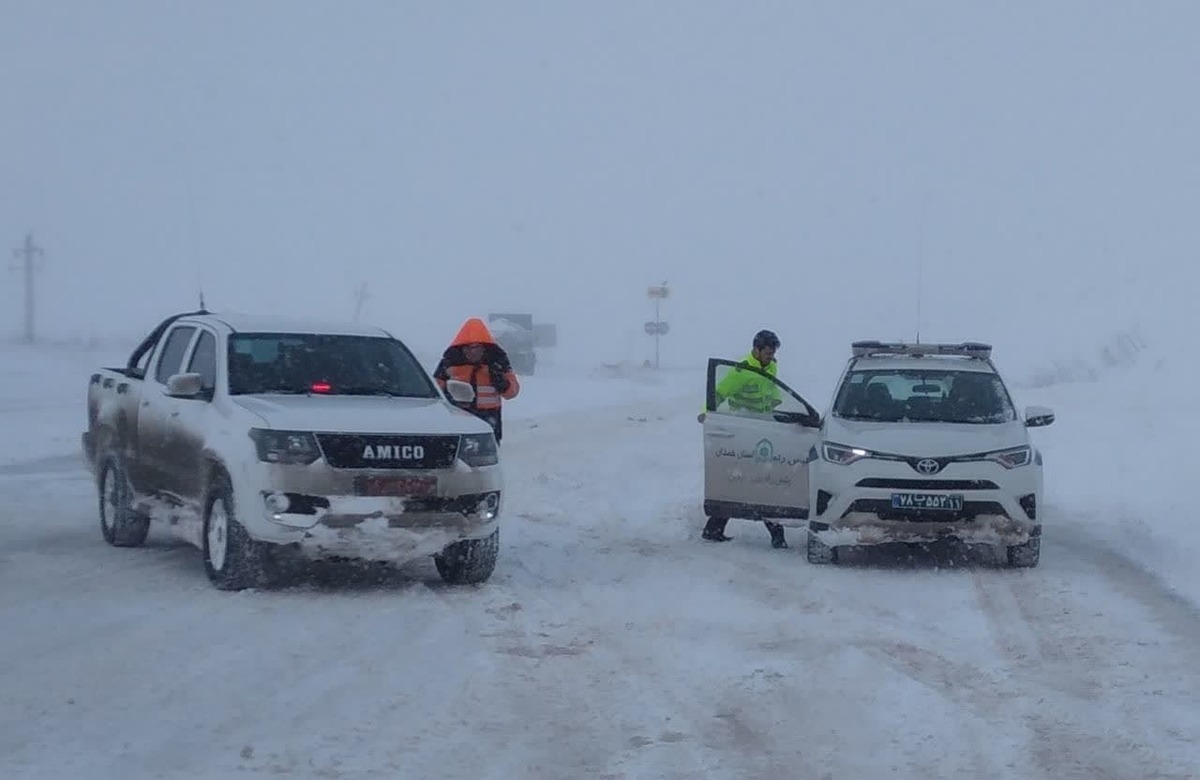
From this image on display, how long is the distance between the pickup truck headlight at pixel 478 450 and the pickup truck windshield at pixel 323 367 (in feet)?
3.50

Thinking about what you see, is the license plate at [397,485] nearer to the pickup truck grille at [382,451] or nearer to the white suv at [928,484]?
the pickup truck grille at [382,451]

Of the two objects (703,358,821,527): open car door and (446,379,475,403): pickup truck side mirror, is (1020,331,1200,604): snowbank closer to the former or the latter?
(703,358,821,527): open car door

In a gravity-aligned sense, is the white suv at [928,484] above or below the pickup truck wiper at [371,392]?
below

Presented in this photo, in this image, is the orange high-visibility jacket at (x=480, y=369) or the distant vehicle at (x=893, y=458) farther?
the orange high-visibility jacket at (x=480, y=369)

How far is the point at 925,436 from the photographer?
477 inches

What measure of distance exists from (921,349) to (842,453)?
1706 millimetres

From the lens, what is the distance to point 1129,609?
10.1 m

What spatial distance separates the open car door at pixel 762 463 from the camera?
1298 cm

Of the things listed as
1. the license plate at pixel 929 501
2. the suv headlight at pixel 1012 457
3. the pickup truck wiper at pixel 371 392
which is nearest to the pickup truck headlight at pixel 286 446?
the pickup truck wiper at pixel 371 392

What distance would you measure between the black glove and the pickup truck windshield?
1.38 m

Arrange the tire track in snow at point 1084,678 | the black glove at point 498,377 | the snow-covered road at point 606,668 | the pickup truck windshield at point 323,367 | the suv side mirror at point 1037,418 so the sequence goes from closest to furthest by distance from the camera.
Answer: the snow-covered road at point 606,668
the tire track in snow at point 1084,678
the pickup truck windshield at point 323,367
the suv side mirror at point 1037,418
the black glove at point 498,377

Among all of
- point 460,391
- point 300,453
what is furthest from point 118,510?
point 300,453

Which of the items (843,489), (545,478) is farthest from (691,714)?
(545,478)

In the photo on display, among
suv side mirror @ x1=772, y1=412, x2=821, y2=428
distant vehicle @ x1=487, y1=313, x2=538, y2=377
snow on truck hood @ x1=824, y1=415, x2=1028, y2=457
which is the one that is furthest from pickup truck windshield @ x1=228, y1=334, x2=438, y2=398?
distant vehicle @ x1=487, y1=313, x2=538, y2=377
